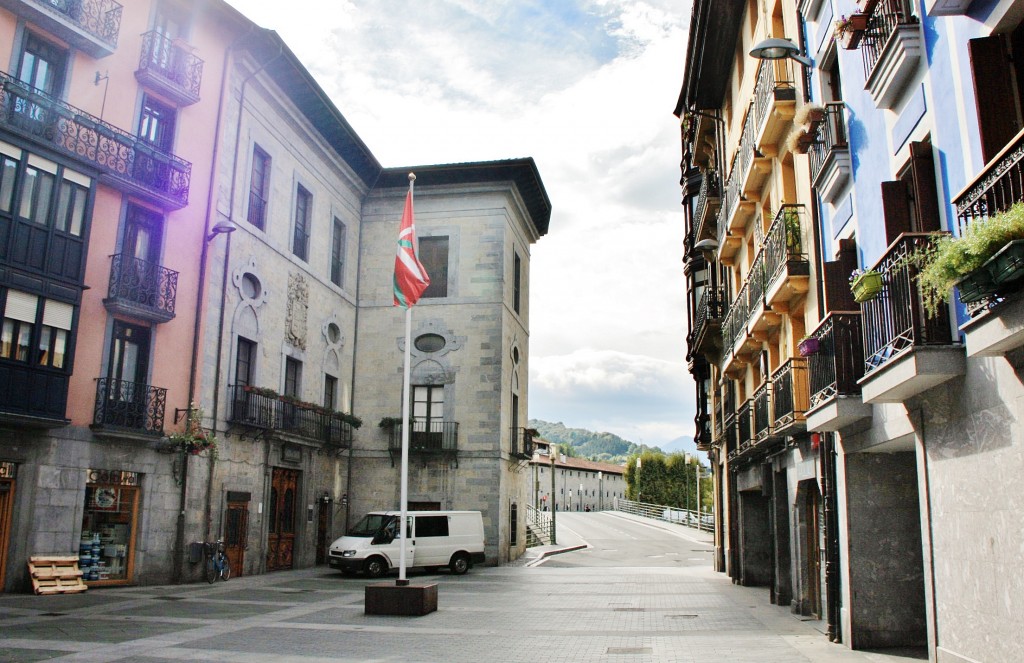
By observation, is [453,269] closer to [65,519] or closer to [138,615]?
[65,519]

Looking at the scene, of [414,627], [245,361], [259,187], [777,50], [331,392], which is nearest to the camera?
[777,50]

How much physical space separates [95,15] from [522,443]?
2223 cm

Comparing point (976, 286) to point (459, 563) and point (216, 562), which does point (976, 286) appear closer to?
point (216, 562)

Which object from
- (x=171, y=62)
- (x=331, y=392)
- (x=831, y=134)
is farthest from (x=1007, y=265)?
(x=331, y=392)

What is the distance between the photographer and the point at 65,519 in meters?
17.8

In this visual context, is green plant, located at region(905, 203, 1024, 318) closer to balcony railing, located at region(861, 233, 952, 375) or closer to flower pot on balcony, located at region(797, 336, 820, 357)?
balcony railing, located at region(861, 233, 952, 375)

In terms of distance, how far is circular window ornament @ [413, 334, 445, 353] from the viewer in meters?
32.9

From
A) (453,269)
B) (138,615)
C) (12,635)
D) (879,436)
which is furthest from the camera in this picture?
(453,269)

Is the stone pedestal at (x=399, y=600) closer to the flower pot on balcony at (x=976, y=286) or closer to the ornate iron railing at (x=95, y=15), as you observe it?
the flower pot on balcony at (x=976, y=286)

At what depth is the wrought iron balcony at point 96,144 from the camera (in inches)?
666

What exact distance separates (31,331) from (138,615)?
20.6ft

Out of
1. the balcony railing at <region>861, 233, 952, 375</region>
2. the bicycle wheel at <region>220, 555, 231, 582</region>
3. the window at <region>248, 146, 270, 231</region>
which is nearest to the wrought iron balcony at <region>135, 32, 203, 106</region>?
the window at <region>248, 146, 270, 231</region>

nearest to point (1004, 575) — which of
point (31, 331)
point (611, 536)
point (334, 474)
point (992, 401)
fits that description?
point (992, 401)

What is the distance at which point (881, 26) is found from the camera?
9.92m
